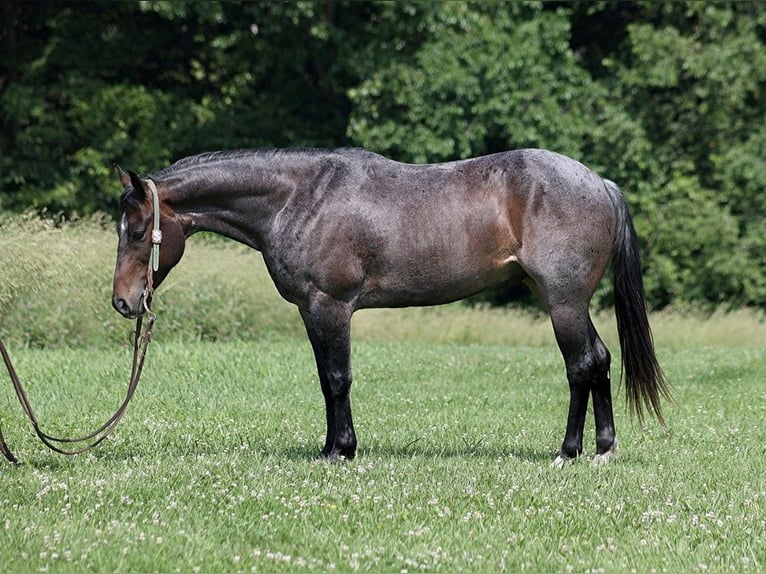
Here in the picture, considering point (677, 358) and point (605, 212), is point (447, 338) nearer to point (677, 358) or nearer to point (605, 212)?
point (677, 358)

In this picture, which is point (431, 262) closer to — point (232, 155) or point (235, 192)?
point (235, 192)

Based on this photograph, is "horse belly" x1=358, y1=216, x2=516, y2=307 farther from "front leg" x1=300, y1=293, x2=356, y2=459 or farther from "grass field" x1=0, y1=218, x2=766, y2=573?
"grass field" x1=0, y1=218, x2=766, y2=573

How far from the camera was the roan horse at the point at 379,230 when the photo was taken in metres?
7.82

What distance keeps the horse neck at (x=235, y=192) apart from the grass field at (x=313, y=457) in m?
1.56

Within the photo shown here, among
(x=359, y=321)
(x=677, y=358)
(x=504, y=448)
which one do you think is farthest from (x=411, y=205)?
(x=359, y=321)

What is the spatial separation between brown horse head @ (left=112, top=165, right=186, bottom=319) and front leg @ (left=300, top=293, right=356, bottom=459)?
1.01 meters

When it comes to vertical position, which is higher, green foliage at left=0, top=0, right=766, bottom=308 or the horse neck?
the horse neck

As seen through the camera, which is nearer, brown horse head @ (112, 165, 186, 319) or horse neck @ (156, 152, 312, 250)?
brown horse head @ (112, 165, 186, 319)

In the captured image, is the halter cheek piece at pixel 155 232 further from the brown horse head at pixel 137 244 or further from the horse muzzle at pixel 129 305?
the horse muzzle at pixel 129 305

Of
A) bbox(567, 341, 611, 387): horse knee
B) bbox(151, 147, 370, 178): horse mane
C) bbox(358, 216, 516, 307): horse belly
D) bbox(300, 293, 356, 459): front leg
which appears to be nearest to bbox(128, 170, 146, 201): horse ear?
bbox(151, 147, 370, 178): horse mane

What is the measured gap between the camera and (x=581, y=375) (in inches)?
319

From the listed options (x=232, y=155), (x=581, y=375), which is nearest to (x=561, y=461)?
(x=581, y=375)

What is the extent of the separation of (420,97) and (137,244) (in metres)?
16.4

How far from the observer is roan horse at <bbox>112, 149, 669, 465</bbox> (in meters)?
7.82
